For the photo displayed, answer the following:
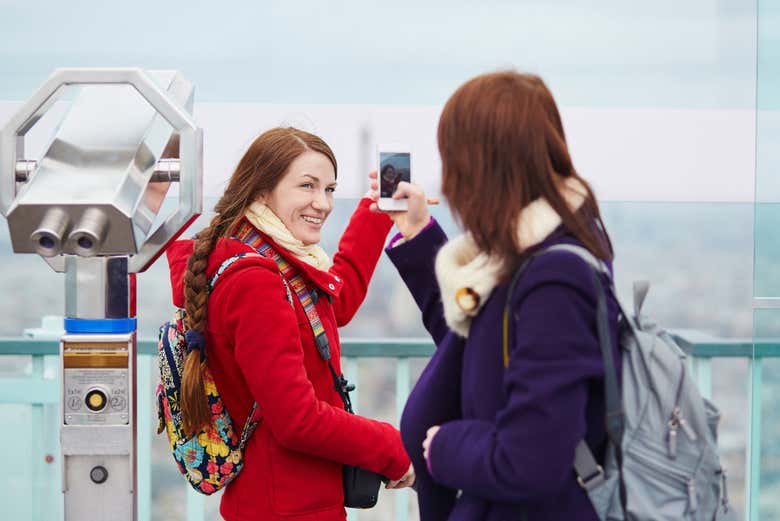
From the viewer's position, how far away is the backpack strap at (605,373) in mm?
1293

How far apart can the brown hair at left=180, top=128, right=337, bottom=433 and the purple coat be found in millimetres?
496

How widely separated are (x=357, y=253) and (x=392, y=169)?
0.48 metres

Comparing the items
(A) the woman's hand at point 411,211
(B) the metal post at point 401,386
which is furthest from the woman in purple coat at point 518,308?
(B) the metal post at point 401,386

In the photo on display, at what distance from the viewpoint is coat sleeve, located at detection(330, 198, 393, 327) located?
7.27ft

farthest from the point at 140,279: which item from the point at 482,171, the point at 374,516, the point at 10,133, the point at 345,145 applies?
the point at 482,171

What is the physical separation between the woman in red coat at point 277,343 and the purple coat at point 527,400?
0.34m

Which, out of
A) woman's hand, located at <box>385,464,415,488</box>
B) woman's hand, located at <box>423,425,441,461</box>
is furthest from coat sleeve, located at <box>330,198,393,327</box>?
woman's hand, located at <box>423,425,441,461</box>

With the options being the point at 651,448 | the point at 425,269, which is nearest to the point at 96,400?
the point at 425,269

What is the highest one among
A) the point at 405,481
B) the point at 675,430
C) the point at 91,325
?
the point at 91,325

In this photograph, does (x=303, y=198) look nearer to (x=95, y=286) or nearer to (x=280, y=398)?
(x=280, y=398)

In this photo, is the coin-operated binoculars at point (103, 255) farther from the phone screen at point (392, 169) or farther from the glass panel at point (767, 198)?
the glass panel at point (767, 198)

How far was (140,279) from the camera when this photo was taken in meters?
2.84

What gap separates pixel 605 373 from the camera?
1297 millimetres

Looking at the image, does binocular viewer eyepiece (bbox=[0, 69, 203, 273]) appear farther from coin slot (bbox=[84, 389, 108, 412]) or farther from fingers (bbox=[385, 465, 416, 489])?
fingers (bbox=[385, 465, 416, 489])
